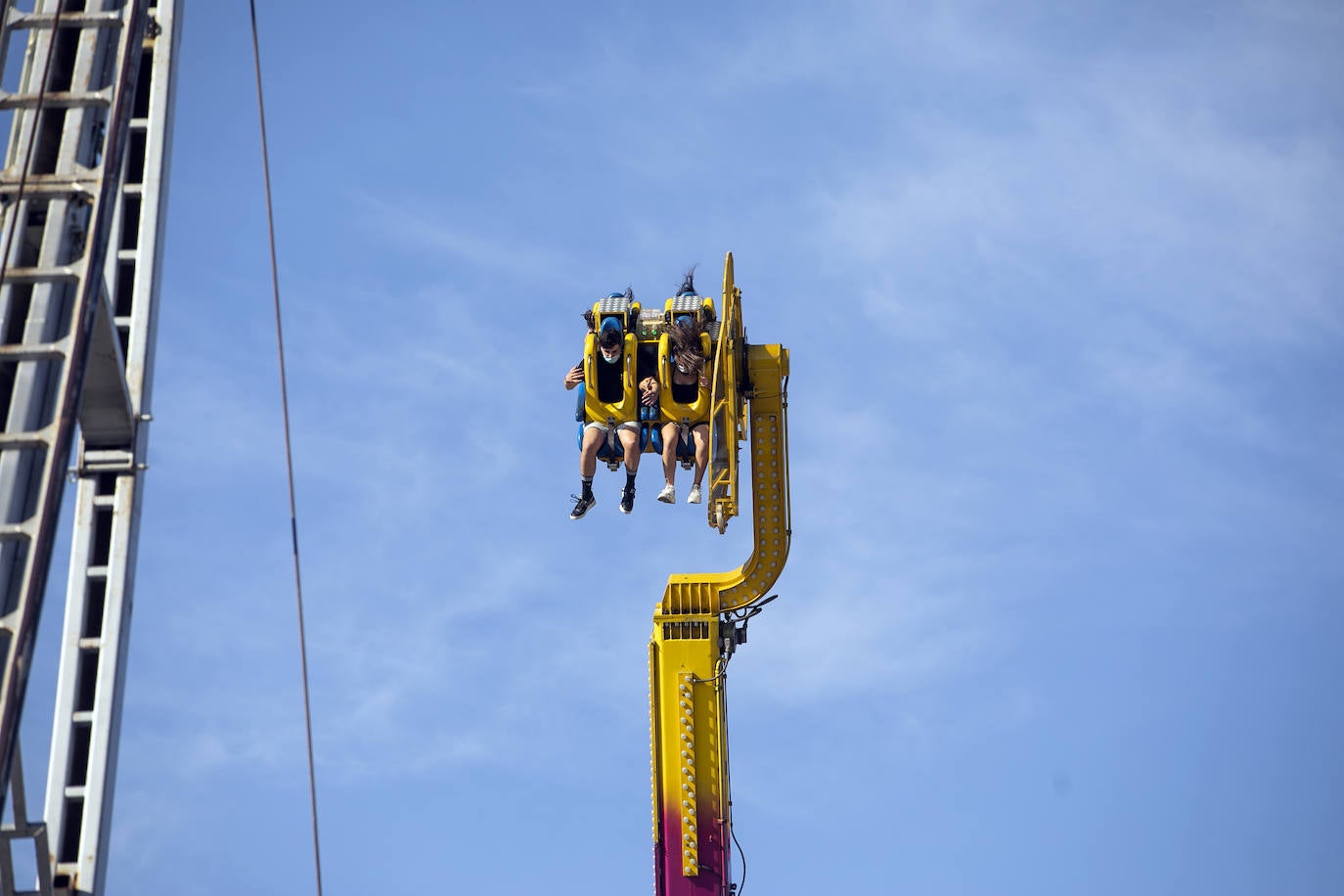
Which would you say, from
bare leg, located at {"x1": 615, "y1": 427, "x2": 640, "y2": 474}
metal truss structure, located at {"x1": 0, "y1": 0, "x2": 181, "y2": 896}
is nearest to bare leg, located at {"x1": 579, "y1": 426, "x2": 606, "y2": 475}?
bare leg, located at {"x1": 615, "y1": 427, "x2": 640, "y2": 474}

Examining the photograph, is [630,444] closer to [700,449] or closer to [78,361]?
[700,449]

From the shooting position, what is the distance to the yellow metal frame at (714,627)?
22641mm

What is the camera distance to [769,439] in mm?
24344

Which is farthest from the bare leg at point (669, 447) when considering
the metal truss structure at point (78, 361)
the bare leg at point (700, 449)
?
the metal truss structure at point (78, 361)

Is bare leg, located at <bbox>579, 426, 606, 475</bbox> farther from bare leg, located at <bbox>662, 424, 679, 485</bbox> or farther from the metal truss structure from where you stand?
the metal truss structure

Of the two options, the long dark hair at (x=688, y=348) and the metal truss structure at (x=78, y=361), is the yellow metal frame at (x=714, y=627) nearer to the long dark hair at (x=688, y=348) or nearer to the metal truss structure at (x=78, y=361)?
the long dark hair at (x=688, y=348)

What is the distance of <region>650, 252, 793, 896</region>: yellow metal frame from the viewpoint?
22641 millimetres

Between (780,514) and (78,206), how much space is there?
11141 mm

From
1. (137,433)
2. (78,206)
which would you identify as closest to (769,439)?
(137,433)

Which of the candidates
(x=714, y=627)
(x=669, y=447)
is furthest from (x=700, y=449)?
(x=714, y=627)

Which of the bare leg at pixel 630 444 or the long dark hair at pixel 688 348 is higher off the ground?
the long dark hair at pixel 688 348

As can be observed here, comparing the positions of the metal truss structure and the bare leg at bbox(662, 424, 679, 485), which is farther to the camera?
the bare leg at bbox(662, 424, 679, 485)

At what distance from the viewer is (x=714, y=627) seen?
923 inches

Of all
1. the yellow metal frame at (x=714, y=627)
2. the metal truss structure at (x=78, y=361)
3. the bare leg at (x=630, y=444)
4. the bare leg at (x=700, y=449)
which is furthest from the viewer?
the bare leg at (x=630, y=444)
